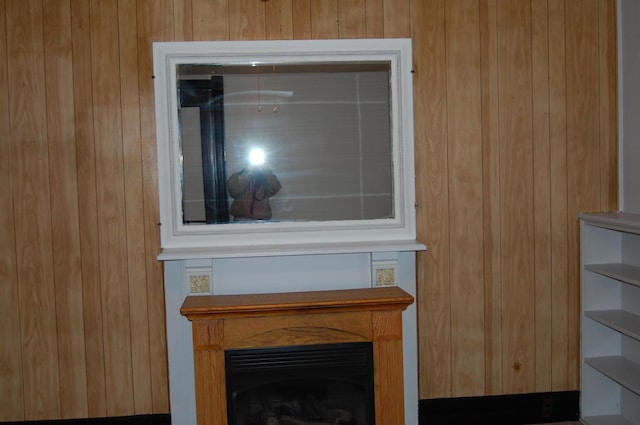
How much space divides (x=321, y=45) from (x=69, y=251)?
1.60m

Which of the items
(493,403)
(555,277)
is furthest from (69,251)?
(555,277)

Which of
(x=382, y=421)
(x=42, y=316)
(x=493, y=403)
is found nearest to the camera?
(x=382, y=421)

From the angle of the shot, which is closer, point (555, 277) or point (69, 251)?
point (69, 251)

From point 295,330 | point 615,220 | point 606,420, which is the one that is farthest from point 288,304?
point 606,420

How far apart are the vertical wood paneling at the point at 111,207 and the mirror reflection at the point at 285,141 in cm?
33

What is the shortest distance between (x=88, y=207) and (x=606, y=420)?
285 centimetres

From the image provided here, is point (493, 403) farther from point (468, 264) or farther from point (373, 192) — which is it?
point (373, 192)

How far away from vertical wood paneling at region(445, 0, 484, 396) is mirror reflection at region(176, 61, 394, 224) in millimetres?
349

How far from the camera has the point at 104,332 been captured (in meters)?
2.54

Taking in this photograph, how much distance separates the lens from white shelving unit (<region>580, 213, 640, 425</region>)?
2.59m

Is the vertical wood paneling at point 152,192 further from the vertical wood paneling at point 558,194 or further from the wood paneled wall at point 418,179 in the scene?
the vertical wood paneling at point 558,194

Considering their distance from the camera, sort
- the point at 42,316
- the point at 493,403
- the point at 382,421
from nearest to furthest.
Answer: the point at 382,421, the point at 42,316, the point at 493,403

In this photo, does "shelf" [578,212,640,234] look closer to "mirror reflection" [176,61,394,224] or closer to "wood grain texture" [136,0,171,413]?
"mirror reflection" [176,61,394,224]

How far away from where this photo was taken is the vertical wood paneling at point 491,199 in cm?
260
